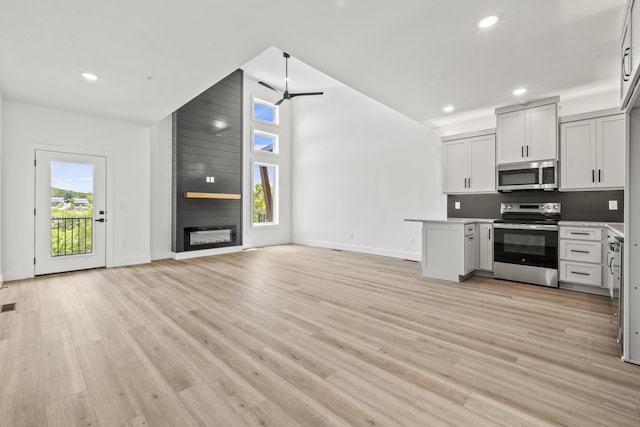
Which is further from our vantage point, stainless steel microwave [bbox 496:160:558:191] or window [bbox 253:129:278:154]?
window [bbox 253:129:278:154]

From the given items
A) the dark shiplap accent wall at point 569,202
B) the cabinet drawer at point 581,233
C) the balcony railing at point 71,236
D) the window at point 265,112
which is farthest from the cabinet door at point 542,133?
the balcony railing at point 71,236

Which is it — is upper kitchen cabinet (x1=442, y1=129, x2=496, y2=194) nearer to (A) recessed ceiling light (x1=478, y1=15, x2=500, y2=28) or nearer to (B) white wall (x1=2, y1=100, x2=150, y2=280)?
(A) recessed ceiling light (x1=478, y1=15, x2=500, y2=28)

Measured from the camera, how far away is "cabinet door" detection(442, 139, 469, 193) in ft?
16.2

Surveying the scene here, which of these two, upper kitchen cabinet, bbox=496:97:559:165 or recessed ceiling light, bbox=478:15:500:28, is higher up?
recessed ceiling light, bbox=478:15:500:28

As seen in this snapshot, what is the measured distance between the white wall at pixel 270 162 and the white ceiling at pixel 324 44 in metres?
3.36

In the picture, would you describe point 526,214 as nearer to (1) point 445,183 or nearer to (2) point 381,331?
(1) point 445,183

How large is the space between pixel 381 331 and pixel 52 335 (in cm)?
286

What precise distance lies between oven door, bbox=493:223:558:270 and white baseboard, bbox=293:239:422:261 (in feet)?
5.57

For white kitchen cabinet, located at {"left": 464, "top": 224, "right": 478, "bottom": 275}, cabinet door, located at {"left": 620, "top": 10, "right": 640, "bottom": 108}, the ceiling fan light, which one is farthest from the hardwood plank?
white kitchen cabinet, located at {"left": 464, "top": 224, "right": 478, "bottom": 275}

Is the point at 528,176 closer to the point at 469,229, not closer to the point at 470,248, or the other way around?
the point at 469,229

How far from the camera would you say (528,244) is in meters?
4.13

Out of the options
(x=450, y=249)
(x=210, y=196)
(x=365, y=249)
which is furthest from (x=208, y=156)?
(x=450, y=249)

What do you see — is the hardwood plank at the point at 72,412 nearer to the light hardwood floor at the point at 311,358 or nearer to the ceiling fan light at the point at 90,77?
the light hardwood floor at the point at 311,358

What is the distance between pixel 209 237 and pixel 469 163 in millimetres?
5559
